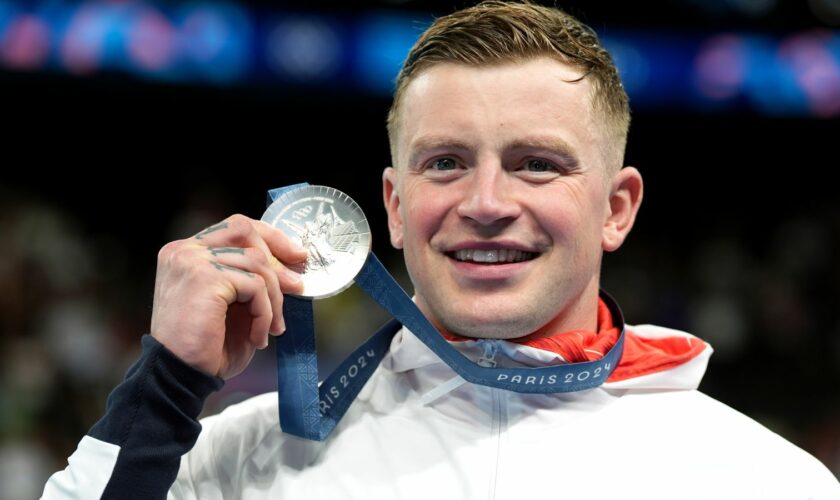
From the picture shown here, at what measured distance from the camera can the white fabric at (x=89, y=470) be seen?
1.80 metres

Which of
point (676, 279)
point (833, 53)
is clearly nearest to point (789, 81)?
point (833, 53)

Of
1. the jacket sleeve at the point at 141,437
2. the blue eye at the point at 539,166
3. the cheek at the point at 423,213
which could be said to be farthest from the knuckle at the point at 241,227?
the blue eye at the point at 539,166

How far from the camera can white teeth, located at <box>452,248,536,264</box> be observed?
218cm

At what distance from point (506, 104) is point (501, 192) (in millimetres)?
196

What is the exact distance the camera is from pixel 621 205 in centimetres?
245

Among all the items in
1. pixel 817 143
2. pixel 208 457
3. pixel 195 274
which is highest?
pixel 195 274

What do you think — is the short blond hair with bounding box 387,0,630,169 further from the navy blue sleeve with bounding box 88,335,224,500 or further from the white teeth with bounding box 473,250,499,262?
the navy blue sleeve with bounding box 88,335,224,500

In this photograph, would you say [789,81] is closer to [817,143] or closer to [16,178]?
[817,143]

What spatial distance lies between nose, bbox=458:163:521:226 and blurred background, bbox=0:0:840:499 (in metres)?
4.38

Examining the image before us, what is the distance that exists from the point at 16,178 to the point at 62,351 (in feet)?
6.14

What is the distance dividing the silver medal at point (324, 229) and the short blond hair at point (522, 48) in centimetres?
34

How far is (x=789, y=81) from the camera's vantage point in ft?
25.0

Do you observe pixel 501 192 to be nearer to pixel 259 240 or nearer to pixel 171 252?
pixel 259 240

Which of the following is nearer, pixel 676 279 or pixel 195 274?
pixel 195 274
